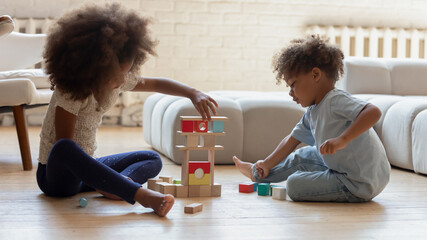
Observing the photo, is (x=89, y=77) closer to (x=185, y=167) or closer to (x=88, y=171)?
(x=88, y=171)

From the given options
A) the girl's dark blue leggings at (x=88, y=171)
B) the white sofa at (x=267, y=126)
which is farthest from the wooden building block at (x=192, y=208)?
the white sofa at (x=267, y=126)

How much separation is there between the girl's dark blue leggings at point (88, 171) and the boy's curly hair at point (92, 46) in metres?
0.15

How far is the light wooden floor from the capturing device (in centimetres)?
124

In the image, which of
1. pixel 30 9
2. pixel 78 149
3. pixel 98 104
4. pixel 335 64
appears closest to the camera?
pixel 78 149

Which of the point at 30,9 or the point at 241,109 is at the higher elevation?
the point at 30,9

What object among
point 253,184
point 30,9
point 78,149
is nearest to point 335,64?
point 253,184

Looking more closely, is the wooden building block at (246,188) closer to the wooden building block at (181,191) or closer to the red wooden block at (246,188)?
the red wooden block at (246,188)

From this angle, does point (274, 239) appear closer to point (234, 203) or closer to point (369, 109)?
point (234, 203)

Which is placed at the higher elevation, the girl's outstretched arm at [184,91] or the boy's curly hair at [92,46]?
the boy's curly hair at [92,46]

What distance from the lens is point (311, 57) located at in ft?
5.49

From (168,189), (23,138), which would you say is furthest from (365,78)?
(23,138)

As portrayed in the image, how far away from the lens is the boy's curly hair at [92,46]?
4.63ft

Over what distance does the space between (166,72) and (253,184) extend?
2.68 meters

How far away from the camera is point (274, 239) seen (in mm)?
1199
